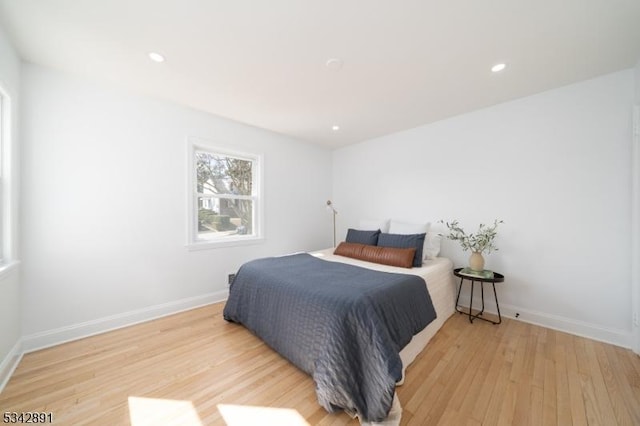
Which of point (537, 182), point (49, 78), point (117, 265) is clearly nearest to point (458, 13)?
point (537, 182)

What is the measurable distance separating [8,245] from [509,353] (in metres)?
4.09

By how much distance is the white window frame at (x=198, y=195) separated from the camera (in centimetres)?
279

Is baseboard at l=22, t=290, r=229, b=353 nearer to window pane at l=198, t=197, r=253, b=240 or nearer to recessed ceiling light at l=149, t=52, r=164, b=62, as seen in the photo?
window pane at l=198, t=197, r=253, b=240

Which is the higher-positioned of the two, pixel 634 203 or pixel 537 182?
pixel 537 182

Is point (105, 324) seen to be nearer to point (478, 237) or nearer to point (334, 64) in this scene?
point (334, 64)

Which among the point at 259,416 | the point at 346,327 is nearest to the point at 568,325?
the point at 346,327

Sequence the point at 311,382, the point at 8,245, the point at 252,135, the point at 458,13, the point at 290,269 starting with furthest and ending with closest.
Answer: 1. the point at 252,135
2. the point at 290,269
3. the point at 8,245
4. the point at 311,382
5. the point at 458,13

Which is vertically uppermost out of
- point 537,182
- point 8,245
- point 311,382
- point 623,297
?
point 537,182

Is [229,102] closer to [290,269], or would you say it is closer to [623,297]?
[290,269]

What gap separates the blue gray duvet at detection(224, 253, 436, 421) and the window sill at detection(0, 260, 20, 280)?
1553 millimetres

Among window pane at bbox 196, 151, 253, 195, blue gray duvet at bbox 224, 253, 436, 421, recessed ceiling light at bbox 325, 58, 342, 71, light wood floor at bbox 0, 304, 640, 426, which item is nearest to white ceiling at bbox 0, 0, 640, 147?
recessed ceiling light at bbox 325, 58, 342, 71

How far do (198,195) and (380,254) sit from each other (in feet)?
7.76

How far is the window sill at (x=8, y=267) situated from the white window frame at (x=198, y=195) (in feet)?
4.13

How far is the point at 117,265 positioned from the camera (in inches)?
92.0
